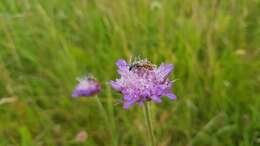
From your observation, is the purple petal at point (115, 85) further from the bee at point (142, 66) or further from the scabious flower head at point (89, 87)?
the scabious flower head at point (89, 87)

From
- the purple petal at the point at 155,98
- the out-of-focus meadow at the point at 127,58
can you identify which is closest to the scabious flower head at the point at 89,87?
the out-of-focus meadow at the point at 127,58

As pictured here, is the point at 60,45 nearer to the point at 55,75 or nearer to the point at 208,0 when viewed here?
the point at 55,75

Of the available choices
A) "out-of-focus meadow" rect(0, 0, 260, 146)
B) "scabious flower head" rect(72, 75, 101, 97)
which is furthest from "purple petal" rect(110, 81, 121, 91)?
"out-of-focus meadow" rect(0, 0, 260, 146)

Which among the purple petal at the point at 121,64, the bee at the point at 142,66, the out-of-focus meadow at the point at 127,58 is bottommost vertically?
the bee at the point at 142,66

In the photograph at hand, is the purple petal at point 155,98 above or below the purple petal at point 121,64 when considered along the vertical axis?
below

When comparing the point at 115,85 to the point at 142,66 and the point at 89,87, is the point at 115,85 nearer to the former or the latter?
the point at 142,66

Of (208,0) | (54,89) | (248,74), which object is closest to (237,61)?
(248,74)
